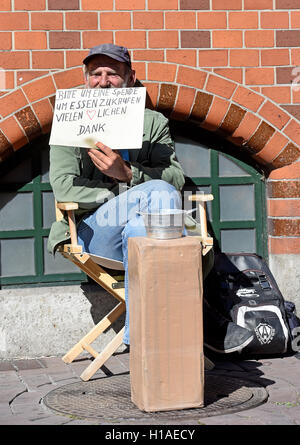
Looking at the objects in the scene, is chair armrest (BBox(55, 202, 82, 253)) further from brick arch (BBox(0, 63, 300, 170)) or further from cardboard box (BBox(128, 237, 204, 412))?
brick arch (BBox(0, 63, 300, 170))

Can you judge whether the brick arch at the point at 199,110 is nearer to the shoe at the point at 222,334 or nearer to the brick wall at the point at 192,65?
the brick wall at the point at 192,65

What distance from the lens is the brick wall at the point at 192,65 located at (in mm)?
5012

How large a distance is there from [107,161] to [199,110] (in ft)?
3.99

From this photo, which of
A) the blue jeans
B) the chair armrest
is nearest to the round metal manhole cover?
the blue jeans

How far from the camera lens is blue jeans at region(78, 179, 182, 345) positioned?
3.98 metres

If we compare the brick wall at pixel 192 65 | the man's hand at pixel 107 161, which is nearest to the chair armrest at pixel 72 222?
the man's hand at pixel 107 161

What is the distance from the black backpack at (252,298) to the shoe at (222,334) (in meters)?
0.14

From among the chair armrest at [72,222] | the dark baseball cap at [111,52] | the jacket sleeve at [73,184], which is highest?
the dark baseball cap at [111,52]

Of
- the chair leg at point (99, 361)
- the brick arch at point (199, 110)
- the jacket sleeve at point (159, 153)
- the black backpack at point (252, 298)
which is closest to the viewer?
the chair leg at point (99, 361)

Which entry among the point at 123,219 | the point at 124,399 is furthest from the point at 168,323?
the point at 123,219

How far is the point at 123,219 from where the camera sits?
4.19m

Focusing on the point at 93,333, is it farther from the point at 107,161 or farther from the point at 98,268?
the point at 107,161

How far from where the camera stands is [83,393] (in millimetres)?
4066
